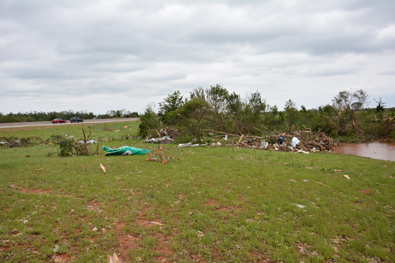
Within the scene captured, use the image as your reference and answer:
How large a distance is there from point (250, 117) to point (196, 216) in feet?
57.3

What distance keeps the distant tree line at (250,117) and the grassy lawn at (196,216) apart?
10204 mm

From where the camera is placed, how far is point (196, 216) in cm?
498

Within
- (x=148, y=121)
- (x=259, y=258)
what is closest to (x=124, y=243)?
(x=259, y=258)

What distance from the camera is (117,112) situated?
174ft

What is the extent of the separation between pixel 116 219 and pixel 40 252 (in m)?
1.44

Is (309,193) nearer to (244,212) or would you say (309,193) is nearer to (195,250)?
(244,212)

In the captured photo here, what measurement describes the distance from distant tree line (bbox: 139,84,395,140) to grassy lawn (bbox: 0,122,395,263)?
33.5ft

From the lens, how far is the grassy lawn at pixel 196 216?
3791 mm

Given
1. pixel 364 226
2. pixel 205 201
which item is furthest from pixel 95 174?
pixel 364 226

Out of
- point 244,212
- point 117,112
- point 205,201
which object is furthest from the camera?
point 117,112

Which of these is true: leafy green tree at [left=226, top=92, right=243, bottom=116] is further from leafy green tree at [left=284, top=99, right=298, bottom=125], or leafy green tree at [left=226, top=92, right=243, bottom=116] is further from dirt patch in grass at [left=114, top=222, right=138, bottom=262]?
dirt patch in grass at [left=114, top=222, right=138, bottom=262]

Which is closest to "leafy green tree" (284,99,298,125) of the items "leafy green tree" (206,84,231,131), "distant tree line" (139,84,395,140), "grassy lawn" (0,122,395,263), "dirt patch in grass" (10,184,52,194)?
"distant tree line" (139,84,395,140)

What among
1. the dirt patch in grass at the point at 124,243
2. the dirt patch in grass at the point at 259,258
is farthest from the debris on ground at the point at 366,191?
the dirt patch in grass at the point at 124,243

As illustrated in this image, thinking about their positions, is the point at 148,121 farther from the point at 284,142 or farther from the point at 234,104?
the point at 284,142
